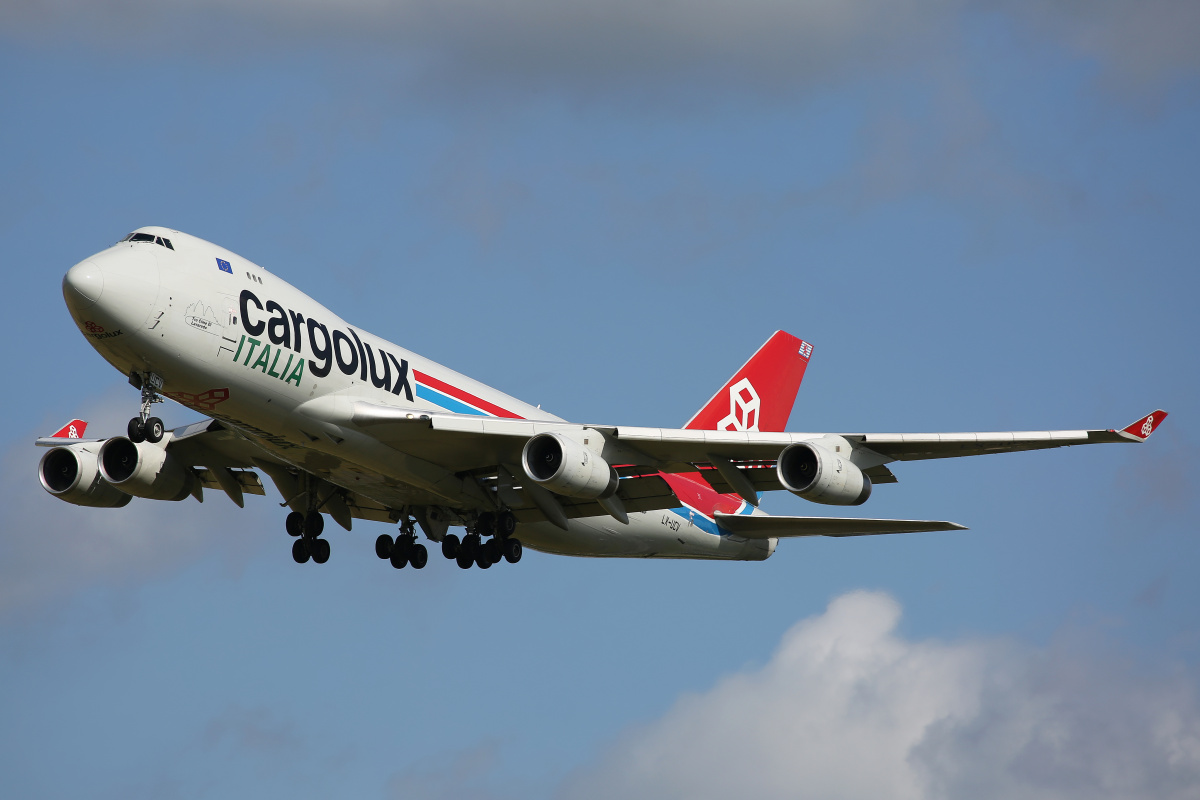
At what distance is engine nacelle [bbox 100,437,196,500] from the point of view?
33.9 m

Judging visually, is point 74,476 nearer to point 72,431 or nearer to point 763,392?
point 72,431

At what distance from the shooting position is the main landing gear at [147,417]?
26.3 meters

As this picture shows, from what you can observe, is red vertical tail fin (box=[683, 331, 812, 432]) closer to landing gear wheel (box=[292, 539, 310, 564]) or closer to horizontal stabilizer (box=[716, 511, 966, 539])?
horizontal stabilizer (box=[716, 511, 966, 539])

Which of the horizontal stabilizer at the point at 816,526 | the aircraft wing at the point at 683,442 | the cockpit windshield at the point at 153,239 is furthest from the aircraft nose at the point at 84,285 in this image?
the horizontal stabilizer at the point at 816,526

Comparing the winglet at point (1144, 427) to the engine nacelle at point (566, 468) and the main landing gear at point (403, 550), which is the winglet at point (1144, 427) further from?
the main landing gear at point (403, 550)

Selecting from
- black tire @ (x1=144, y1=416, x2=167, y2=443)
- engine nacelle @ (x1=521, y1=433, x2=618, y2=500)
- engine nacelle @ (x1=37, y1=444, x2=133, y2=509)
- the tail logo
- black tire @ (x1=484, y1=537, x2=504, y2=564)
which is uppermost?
the tail logo

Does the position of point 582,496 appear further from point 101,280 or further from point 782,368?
point 782,368

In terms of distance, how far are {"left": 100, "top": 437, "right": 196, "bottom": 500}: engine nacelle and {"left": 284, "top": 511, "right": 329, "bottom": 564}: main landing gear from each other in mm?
3329

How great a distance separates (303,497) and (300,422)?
696cm

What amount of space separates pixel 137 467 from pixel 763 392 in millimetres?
17936

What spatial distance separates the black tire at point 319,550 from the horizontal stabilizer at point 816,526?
10547mm

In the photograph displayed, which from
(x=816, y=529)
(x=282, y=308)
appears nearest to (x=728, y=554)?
(x=816, y=529)

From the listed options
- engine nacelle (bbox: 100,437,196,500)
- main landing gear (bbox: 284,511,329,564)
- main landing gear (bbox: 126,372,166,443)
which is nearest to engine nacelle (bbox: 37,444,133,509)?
engine nacelle (bbox: 100,437,196,500)

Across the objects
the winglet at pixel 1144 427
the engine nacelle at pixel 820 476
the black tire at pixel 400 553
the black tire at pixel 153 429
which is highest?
the winglet at pixel 1144 427
